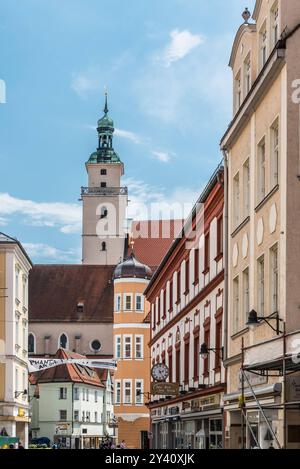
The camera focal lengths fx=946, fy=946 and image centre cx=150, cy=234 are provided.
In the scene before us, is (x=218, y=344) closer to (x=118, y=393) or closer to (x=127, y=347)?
(x=118, y=393)

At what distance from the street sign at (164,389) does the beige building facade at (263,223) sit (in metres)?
9.39

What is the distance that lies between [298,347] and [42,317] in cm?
10220

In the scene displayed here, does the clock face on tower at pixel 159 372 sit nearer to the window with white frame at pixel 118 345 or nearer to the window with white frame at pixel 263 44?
the window with white frame at pixel 263 44

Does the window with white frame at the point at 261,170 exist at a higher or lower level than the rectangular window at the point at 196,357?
higher

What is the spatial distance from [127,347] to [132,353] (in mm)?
1027

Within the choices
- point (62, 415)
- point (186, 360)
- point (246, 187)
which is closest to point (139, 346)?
point (62, 415)

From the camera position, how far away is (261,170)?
21.8 meters

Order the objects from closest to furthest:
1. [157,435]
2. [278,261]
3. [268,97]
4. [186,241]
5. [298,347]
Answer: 1. [298,347]
2. [278,261]
3. [268,97]
4. [186,241]
5. [157,435]

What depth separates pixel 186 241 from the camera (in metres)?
36.9

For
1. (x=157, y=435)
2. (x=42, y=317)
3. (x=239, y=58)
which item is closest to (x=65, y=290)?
(x=42, y=317)

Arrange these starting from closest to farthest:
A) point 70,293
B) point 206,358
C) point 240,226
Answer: point 240,226, point 206,358, point 70,293

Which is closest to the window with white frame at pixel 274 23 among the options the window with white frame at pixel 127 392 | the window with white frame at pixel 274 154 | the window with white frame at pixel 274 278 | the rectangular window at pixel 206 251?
the window with white frame at pixel 274 154

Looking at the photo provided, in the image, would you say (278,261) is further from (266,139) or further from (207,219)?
(207,219)

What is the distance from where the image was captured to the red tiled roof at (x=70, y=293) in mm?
115694
